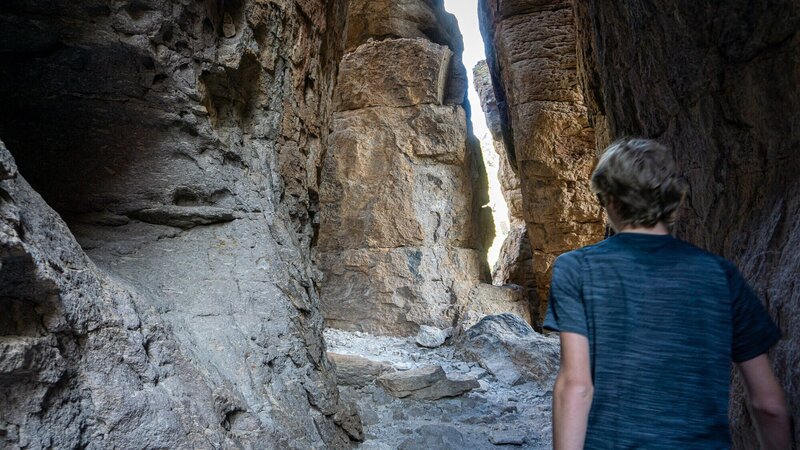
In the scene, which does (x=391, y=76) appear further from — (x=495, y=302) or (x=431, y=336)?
(x=431, y=336)

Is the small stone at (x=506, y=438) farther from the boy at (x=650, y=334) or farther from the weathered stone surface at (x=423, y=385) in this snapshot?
the boy at (x=650, y=334)

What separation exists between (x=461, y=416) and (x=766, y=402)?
154 inches

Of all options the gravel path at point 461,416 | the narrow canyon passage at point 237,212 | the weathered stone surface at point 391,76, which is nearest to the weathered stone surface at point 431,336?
the gravel path at point 461,416

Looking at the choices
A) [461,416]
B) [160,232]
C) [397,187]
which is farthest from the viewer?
[397,187]

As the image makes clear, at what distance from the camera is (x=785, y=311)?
2229mm

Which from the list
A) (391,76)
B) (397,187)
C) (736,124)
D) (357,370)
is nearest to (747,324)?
(736,124)

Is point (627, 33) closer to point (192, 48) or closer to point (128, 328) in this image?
point (192, 48)

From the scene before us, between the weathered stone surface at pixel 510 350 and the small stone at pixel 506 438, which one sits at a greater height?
the weathered stone surface at pixel 510 350

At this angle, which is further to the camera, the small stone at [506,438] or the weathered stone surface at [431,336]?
the weathered stone surface at [431,336]

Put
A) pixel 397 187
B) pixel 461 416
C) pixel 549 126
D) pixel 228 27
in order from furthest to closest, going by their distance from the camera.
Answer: pixel 549 126
pixel 397 187
pixel 461 416
pixel 228 27

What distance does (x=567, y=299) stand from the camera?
1.47 metres

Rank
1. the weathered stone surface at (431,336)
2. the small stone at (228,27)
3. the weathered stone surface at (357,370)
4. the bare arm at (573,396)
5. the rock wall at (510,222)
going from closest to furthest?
the bare arm at (573,396) < the small stone at (228,27) < the weathered stone surface at (357,370) < the weathered stone surface at (431,336) < the rock wall at (510,222)

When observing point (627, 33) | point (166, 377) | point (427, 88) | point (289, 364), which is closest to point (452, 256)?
point (427, 88)

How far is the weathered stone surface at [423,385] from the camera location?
550 centimetres
